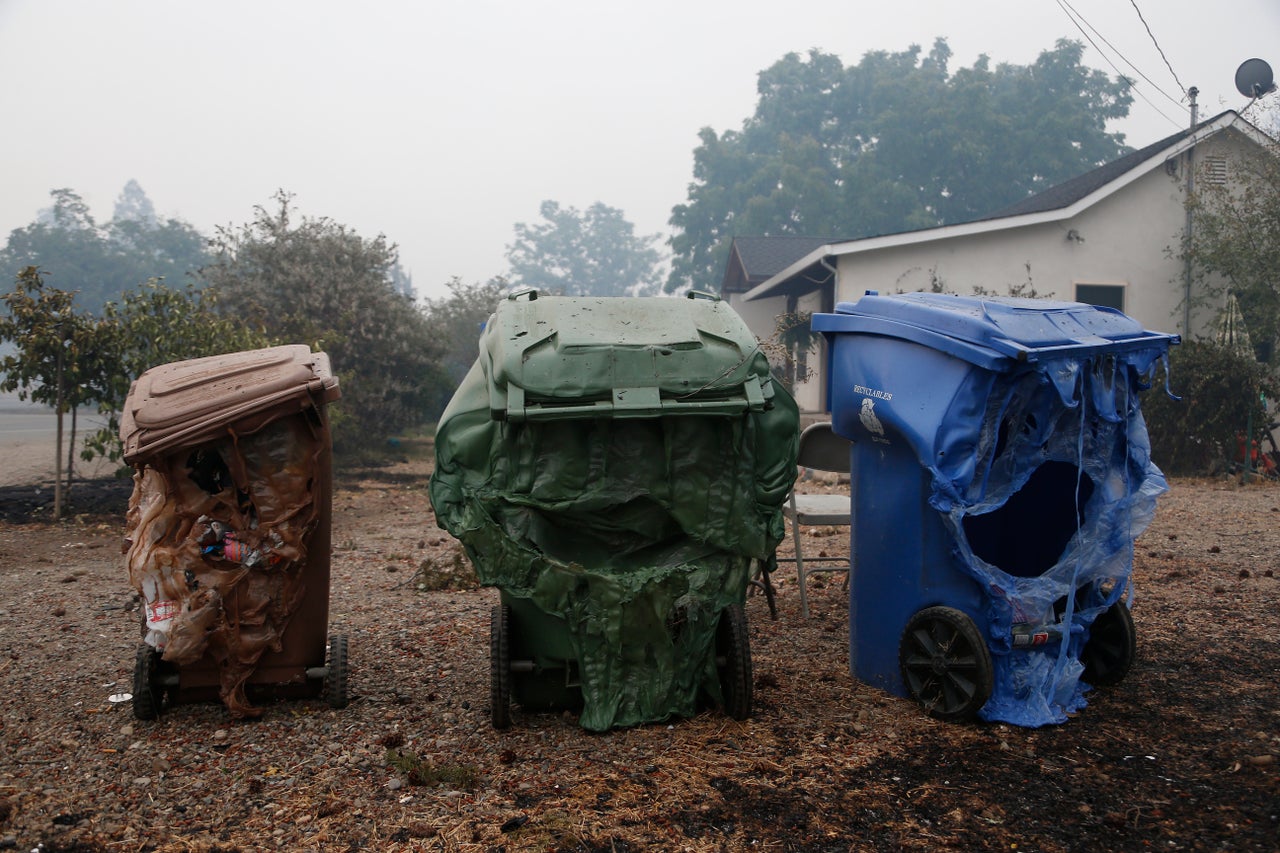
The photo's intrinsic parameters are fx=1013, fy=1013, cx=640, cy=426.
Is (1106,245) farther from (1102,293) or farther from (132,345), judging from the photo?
(132,345)

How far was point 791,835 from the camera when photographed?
11.5 feet

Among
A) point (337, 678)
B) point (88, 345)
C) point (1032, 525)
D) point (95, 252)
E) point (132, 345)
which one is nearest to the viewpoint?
point (337, 678)

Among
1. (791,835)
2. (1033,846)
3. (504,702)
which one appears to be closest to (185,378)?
(504,702)

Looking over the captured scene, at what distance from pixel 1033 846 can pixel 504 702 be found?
217cm

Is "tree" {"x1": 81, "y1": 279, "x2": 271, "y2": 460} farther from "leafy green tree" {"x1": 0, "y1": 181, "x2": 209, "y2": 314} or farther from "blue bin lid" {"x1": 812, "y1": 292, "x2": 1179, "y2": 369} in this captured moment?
"leafy green tree" {"x1": 0, "y1": 181, "x2": 209, "y2": 314}

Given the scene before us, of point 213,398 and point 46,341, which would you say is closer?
point 213,398

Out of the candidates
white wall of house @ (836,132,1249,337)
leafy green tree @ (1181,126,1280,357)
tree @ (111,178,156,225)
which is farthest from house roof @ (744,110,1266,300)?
tree @ (111,178,156,225)

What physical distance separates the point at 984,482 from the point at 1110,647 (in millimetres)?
1329

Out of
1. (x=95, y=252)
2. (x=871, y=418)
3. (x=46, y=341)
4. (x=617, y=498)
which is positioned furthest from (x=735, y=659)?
(x=95, y=252)

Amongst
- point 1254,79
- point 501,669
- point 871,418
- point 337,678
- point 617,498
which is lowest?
point 337,678

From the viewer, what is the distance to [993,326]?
14.3 ft

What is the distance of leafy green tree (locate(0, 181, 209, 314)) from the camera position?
1762 inches

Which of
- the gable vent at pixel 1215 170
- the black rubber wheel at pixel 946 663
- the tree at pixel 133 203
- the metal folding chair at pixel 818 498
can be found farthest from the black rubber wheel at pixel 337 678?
the tree at pixel 133 203

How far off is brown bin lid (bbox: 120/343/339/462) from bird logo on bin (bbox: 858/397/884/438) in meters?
2.51
